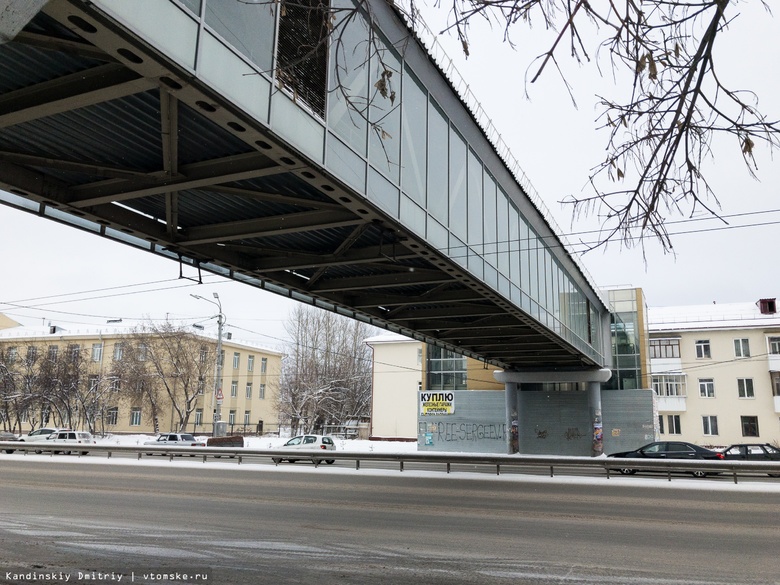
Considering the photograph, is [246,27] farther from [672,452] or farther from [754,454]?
[754,454]

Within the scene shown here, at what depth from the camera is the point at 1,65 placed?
6832 mm

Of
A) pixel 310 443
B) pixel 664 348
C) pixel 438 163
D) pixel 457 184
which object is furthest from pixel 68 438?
pixel 664 348

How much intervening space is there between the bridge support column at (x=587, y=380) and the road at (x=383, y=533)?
68.0 feet

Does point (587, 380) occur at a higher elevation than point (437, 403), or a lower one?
higher

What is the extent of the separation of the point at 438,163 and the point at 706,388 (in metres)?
47.0

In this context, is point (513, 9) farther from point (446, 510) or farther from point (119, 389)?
point (119, 389)

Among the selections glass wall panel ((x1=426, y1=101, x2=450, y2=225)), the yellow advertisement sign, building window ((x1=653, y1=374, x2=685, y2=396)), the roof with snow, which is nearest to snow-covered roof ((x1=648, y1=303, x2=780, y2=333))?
the roof with snow

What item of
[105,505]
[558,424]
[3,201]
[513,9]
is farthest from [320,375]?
[513,9]

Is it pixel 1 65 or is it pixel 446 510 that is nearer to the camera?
pixel 1 65

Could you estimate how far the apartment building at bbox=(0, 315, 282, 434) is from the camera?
5378 cm

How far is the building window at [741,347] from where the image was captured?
52.3 meters

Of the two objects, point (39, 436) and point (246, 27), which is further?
point (39, 436)

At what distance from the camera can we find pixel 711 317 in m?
56.4

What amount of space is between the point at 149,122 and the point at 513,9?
5.86 metres
